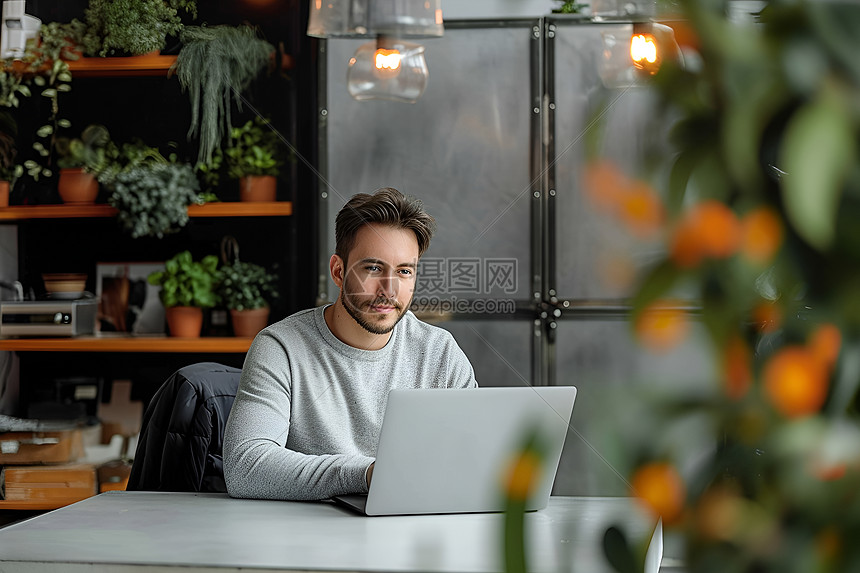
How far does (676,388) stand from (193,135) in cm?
258

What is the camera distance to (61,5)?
2631 mm

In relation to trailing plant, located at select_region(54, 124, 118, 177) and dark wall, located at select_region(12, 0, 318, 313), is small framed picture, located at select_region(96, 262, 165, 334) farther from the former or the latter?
trailing plant, located at select_region(54, 124, 118, 177)

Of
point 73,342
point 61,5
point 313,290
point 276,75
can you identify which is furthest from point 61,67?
point 313,290

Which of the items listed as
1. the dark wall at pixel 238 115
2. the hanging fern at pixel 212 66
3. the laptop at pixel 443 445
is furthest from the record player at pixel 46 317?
the laptop at pixel 443 445

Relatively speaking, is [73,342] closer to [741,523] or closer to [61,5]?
[61,5]

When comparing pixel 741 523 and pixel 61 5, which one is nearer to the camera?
pixel 741 523

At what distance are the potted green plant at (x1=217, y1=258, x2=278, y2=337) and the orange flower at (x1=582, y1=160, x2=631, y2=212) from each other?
7.92 feet

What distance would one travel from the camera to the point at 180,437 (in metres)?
1.55

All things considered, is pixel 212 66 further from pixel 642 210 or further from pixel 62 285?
pixel 642 210

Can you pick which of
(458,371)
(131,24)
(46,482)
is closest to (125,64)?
(131,24)

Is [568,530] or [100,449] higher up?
[568,530]

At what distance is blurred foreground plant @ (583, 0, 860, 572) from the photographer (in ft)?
0.57

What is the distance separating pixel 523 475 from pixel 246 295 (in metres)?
2.43

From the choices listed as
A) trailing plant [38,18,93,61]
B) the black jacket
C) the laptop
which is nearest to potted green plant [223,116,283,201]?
trailing plant [38,18,93,61]
